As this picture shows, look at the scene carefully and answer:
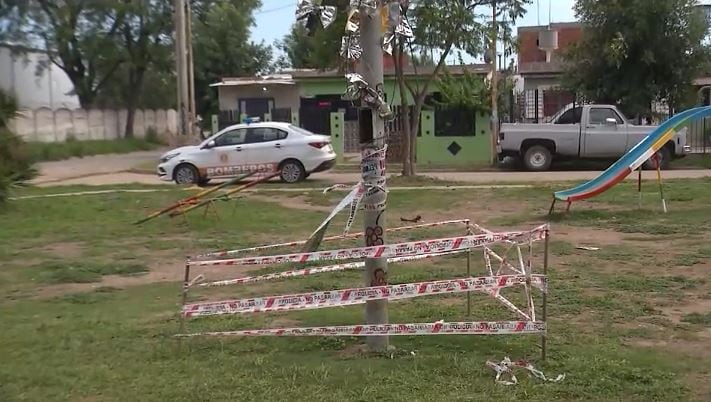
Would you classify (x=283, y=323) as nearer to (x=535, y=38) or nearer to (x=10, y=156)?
(x=10, y=156)

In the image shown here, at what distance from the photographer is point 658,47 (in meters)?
26.1

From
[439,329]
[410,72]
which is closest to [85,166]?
[410,72]

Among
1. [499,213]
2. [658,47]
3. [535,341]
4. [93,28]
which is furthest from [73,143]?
[535,341]

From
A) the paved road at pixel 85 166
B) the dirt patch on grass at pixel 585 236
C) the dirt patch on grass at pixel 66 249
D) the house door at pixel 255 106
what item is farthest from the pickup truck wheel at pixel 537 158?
the house door at pixel 255 106

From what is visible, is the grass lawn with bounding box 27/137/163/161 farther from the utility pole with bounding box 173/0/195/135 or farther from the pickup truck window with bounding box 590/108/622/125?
the pickup truck window with bounding box 590/108/622/125

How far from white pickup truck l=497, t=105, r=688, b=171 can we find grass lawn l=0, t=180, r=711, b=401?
10449 millimetres

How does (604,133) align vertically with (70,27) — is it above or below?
below

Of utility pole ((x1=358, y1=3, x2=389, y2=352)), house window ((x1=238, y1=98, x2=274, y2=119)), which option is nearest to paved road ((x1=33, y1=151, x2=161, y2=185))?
house window ((x1=238, y1=98, x2=274, y2=119))

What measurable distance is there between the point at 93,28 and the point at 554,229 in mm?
35841

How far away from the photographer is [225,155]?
21.6 m

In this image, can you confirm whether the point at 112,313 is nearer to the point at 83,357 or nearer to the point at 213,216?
the point at 83,357

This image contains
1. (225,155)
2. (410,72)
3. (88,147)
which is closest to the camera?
(225,155)

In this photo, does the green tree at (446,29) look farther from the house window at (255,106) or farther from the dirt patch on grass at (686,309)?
the house window at (255,106)

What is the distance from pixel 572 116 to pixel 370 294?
1975 cm
